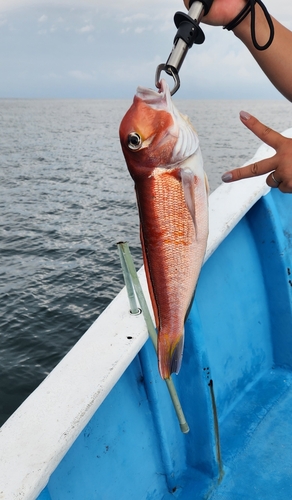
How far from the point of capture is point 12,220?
15.9 metres

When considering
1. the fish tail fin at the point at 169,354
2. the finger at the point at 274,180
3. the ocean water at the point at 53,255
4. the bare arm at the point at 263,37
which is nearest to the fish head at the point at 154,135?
the finger at the point at 274,180

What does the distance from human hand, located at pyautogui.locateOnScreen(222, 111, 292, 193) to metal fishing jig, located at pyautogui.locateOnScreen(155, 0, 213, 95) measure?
0.24 metres

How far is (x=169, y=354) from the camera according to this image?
1281 millimetres

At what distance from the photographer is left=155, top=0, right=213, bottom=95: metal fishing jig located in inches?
50.0

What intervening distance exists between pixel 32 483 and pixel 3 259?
448 inches

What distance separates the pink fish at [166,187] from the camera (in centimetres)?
119

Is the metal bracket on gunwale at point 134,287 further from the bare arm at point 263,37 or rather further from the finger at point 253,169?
the bare arm at point 263,37

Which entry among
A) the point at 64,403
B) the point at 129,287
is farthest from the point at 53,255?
the point at 64,403

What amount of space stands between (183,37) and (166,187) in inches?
19.1

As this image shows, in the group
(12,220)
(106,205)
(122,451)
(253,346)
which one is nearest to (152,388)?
(122,451)

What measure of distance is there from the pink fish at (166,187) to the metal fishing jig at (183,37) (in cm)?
10

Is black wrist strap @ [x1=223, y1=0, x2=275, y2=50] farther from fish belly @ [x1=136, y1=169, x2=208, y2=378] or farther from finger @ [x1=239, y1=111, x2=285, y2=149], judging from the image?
fish belly @ [x1=136, y1=169, x2=208, y2=378]

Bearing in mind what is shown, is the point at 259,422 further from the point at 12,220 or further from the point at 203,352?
the point at 12,220

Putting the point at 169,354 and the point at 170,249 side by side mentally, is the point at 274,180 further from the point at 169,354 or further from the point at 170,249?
the point at 169,354
